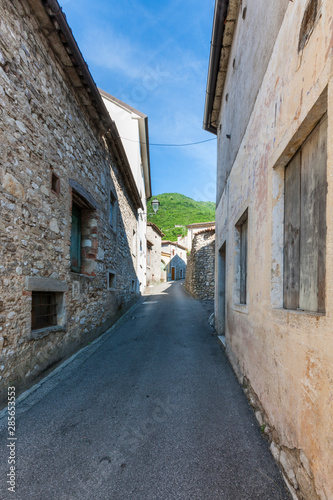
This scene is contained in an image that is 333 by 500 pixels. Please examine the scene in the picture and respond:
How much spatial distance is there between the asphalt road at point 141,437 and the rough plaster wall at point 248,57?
385cm

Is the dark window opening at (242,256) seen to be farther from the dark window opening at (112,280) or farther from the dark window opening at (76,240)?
the dark window opening at (112,280)

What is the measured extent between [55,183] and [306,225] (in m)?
3.72

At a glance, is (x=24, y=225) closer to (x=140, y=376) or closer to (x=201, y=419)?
(x=140, y=376)

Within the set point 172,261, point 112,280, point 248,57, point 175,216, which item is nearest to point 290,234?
point 248,57

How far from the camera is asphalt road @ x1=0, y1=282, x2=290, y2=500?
178 cm

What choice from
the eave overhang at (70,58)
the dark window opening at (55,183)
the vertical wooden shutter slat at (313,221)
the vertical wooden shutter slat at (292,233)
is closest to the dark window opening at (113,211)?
the eave overhang at (70,58)

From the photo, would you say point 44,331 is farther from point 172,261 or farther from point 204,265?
point 172,261

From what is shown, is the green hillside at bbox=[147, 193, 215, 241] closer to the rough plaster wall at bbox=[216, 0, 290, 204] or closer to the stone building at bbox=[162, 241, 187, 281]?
the stone building at bbox=[162, 241, 187, 281]

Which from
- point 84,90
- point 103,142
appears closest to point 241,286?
point 84,90

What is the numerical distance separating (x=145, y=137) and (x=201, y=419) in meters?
14.5

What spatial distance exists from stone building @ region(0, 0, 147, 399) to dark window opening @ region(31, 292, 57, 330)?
0.02 meters

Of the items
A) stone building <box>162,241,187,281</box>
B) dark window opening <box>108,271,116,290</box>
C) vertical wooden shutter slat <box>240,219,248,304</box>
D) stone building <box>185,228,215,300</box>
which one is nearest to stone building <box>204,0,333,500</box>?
vertical wooden shutter slat <box>240,219,248,304</box>

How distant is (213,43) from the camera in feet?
16.1

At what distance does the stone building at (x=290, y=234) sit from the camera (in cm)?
144
